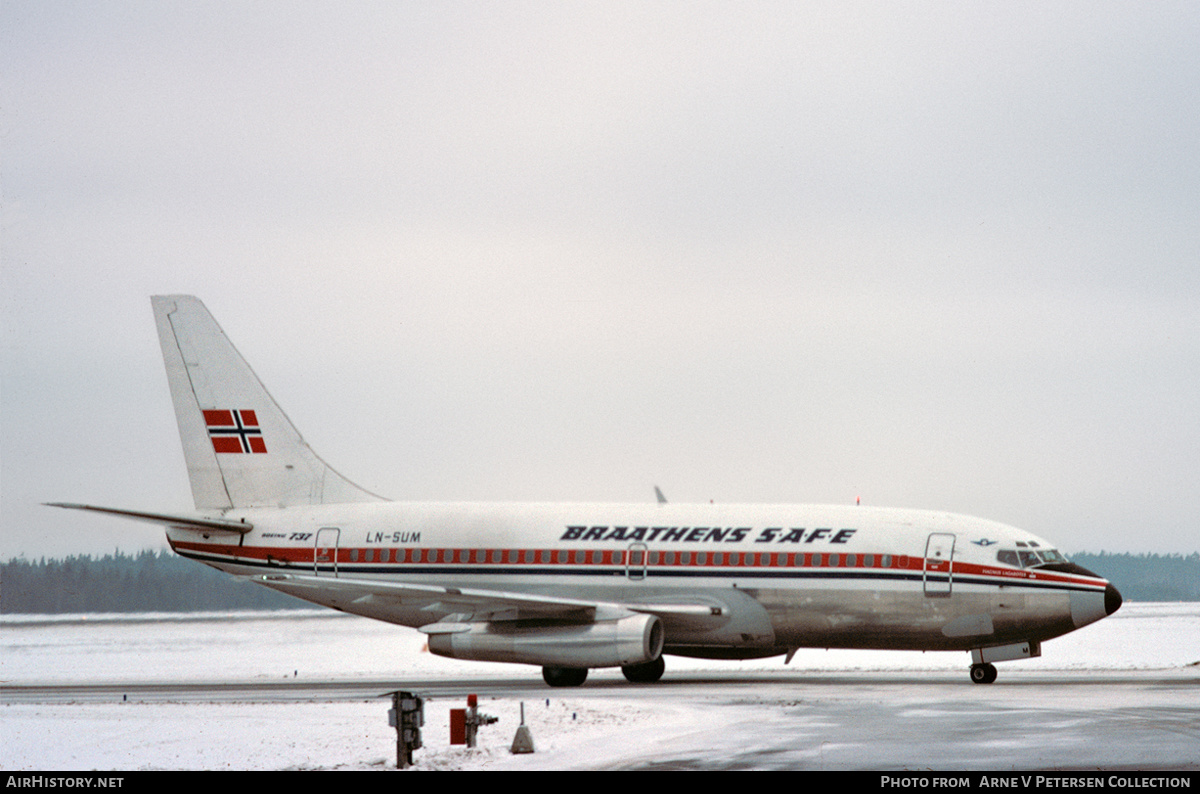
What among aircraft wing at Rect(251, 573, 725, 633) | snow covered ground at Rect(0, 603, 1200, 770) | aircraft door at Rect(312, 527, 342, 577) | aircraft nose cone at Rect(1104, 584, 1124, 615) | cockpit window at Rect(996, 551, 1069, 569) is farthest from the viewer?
aircraft door at Rect(312, 527, 342, 577)

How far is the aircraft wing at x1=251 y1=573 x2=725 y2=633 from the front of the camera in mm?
32750

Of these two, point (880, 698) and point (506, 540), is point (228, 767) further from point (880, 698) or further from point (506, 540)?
point (506, 540)

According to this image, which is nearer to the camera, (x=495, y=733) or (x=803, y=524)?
(x=495, y=733)

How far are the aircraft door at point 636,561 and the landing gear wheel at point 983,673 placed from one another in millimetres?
7578

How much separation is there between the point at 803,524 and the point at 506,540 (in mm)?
7236

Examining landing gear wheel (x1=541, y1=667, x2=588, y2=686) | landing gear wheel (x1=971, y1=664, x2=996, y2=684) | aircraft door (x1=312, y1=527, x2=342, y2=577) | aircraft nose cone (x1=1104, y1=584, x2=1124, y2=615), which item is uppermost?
aircraft door (x1=312, y1=527, x2=342, y2=577)

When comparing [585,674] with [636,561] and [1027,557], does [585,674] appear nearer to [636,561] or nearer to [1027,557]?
[636,561]

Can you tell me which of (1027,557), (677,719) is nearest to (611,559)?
(1027,557)

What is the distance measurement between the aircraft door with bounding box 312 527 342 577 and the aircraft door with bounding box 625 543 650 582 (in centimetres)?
780

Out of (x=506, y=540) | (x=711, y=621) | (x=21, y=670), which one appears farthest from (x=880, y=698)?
(x=21, y=670)

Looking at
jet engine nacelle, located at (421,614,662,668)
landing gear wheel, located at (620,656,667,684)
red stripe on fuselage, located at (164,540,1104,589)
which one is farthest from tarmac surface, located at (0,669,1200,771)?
red stripe on fuselage, located at (164,540,1104,589)

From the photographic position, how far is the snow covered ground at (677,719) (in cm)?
1936

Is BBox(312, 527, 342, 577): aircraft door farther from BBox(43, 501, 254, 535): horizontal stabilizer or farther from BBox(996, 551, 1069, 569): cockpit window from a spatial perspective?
BBox(996, 551, 1069, 569): cockpit window

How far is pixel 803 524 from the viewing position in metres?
33.4
